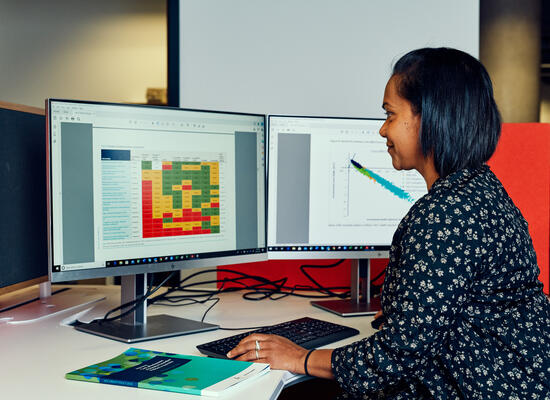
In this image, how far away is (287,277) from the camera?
187 centimetres

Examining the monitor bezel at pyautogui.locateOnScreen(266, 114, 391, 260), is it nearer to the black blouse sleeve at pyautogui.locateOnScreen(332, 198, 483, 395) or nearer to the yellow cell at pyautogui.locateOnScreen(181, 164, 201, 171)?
the yellow cell at pyautogui.locateOnScreen(181, 164, 201, 171)

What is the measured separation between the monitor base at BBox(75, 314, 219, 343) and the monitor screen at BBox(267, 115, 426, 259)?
1.03 ft

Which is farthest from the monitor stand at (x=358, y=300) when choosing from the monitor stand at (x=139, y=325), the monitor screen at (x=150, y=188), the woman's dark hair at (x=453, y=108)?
the woman's dark hair at (x=453, y=108)

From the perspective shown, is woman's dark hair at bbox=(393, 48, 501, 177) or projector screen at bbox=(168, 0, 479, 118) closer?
woman's dark hair at bbox=(393, 48, 501, 177)

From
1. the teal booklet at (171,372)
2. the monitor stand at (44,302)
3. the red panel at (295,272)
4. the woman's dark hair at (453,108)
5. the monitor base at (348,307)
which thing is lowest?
the monitor base at (348,307)

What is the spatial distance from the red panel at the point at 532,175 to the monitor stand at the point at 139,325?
107 centimetres

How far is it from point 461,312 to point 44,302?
1.10 m

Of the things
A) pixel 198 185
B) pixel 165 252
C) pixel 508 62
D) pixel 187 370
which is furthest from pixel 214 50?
pixel 508 62

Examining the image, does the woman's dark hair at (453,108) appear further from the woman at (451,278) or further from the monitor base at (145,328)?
the monitor base at (145,328)

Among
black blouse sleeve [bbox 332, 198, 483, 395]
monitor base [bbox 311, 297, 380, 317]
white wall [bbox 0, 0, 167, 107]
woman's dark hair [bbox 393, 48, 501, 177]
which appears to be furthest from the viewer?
white wall [bbox 0, 0, 167, 107]

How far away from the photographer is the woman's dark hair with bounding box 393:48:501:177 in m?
1.01

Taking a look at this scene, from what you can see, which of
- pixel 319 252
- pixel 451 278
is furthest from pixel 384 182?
pixel 451 278

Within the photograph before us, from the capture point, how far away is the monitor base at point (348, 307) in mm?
1504

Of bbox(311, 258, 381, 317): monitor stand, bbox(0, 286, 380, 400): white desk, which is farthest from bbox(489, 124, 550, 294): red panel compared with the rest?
bbox(0, 286, 380, 400): white desk
